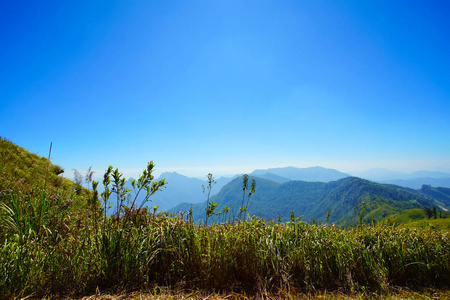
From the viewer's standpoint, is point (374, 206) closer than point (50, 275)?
No

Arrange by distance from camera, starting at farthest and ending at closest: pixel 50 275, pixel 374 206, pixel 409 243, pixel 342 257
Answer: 1. pixel 374 206
2. pixel 409 243
3. pixel 342 257
4. pixel 50 275

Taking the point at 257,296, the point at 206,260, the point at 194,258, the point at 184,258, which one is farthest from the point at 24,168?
the point at 257,296

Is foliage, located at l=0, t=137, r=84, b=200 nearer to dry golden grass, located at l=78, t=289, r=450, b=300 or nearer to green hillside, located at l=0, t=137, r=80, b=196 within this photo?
green hillside, located at l=0, t=137, r=80, b=196

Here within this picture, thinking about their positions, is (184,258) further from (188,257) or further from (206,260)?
(206,260)

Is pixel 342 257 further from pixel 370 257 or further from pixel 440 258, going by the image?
pixel 440 258

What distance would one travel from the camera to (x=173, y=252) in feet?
10.3

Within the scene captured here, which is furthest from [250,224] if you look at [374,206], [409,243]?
[374,206]

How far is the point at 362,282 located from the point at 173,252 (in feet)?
10.0

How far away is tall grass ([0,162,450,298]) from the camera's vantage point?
106 inches

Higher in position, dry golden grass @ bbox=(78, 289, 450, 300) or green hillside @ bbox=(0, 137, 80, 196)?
green hillside @ bbox=(0, 137, 80, 196)

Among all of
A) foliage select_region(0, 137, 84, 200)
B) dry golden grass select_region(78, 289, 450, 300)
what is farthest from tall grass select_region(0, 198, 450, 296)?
foliage select_region(0, 137, 84, 200)

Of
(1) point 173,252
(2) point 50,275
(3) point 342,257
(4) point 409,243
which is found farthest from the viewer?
(4) point 409,243

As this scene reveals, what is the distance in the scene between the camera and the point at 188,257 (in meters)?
3.12

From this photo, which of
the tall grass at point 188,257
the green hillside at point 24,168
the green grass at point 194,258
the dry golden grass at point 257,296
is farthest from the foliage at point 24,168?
the dry golden grass at point 257,296
